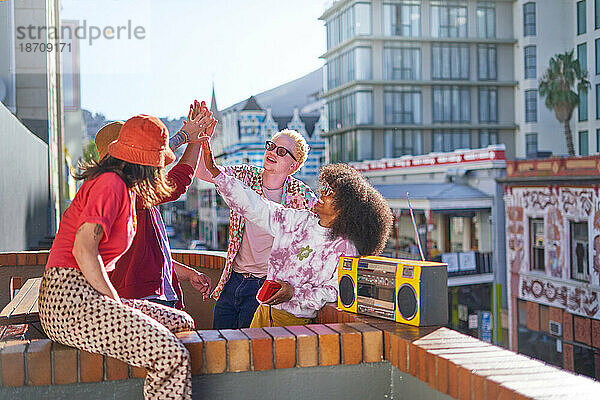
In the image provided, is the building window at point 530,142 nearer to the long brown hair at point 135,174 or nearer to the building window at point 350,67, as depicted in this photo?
the building window at point 350,67

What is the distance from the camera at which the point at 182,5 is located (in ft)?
57.9

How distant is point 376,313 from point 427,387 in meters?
0.56

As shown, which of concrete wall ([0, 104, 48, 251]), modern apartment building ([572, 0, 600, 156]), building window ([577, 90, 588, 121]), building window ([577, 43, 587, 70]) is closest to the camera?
concrete wall ([0, 104, 48, 251])

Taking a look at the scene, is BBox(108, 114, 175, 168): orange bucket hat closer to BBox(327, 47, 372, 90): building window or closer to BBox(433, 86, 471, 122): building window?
BBox(327, 47, 372, 90): building window

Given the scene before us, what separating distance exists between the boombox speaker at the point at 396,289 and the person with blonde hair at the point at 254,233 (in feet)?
3.00

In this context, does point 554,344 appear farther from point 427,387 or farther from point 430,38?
point 430,38

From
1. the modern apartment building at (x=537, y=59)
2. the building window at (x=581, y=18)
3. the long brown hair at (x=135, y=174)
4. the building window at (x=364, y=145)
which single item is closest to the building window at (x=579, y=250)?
the long brown hair at (x=135, y=174)

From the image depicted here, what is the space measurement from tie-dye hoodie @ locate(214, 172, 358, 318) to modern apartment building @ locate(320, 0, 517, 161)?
42129 mm

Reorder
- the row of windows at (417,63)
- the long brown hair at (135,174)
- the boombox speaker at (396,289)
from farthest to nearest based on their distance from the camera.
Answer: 1. the row of windows at (417,63)
2. the boombox speaker at (396,289)
3. the long brown hair at (135,174)

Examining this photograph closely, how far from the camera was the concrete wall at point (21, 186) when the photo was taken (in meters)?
7.31

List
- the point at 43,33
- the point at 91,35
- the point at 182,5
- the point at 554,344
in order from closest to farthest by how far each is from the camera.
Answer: the point at 43,33 < the point at 91,35 < the point at 182,5 < the point at 554,344

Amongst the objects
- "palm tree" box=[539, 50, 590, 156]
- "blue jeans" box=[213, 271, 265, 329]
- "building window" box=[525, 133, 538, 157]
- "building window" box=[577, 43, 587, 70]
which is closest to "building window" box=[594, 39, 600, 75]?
"building window" box=[577, 43, 587, 70]

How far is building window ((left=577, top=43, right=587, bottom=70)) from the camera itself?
122 ft

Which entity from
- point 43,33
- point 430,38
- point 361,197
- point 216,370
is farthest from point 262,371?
point 430,38
